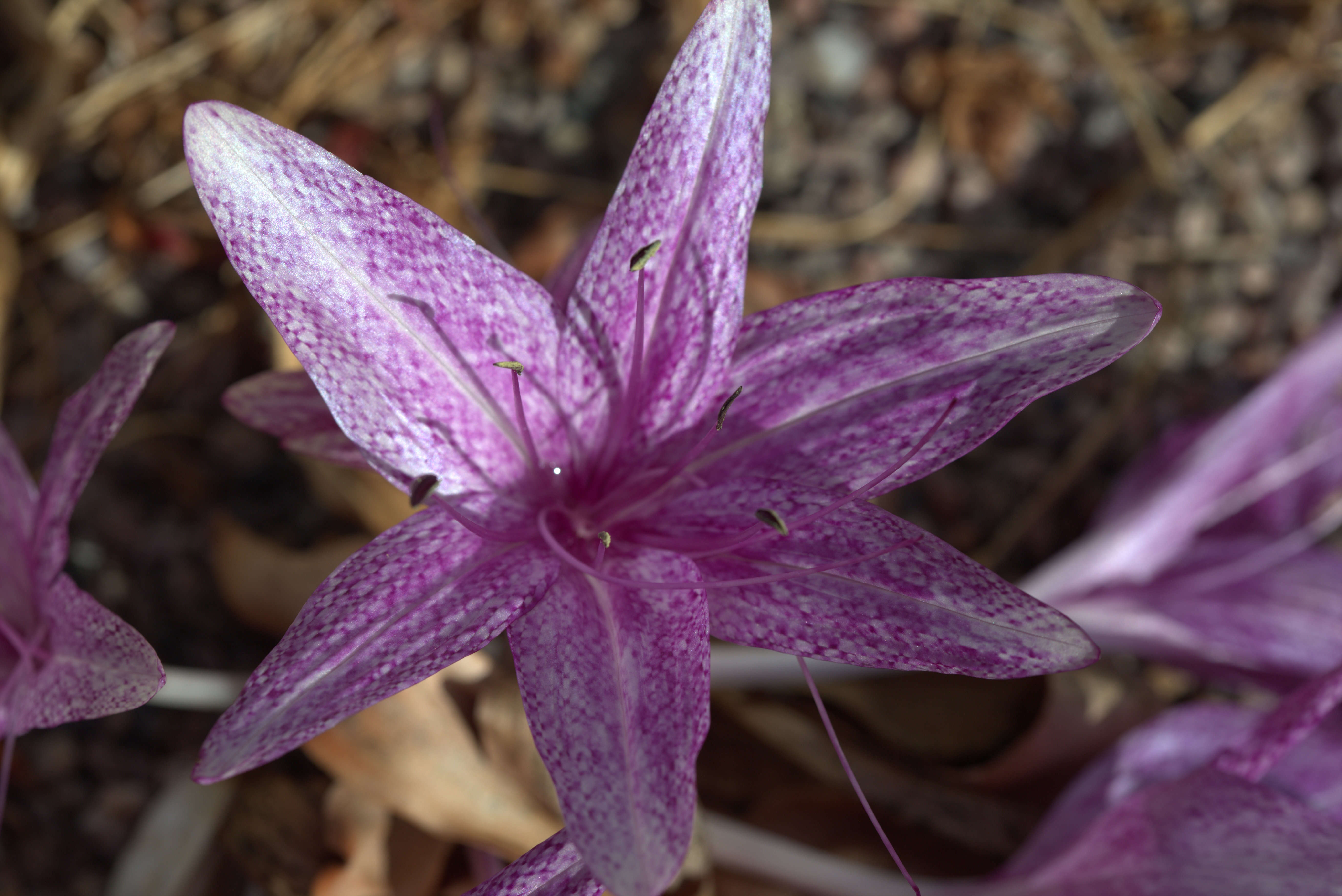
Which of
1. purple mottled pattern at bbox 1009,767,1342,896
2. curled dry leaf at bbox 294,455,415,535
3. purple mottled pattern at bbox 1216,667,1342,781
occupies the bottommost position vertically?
purple mottled pattern at bbox 1009,767,1342,896

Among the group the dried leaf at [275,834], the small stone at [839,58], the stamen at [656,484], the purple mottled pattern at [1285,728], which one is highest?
the small stone at [839,58]

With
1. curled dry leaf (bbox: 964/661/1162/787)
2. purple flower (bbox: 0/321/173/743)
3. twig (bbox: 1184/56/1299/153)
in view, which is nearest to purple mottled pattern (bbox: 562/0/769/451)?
purple flower (bbox: 0/321/173/743)

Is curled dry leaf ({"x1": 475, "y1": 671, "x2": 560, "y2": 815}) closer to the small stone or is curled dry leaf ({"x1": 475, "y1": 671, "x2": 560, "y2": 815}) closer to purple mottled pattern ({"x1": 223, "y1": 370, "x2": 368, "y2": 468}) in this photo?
purple mottled pattern ({"x1": 223, "y1": 370, "x2": 368, "y2": 468})

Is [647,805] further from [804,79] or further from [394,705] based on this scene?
[804,79]

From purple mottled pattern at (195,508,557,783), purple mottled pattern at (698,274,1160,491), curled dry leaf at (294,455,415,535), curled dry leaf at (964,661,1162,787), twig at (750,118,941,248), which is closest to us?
purple mottled pattern at (195,508,557,783)

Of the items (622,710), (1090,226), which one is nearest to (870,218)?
(1090,226)

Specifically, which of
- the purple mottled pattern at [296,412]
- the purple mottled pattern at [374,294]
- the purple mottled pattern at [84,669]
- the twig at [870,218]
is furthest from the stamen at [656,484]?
the twig at [870,218]

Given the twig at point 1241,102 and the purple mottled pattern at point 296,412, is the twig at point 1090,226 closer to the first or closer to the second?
the twig at point 1241,102

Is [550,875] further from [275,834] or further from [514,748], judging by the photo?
[275,834]

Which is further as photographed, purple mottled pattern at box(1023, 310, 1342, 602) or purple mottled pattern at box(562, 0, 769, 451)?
purple mottled pattern at box(1023, 310, 1342, 602)

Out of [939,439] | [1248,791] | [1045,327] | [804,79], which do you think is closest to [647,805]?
[939,439]
